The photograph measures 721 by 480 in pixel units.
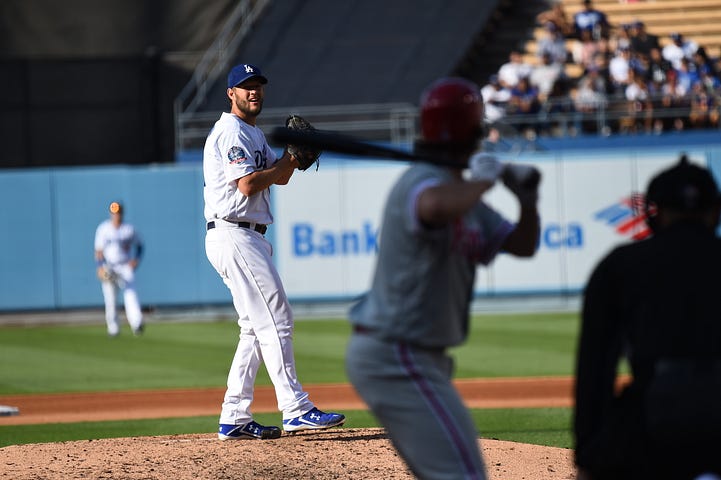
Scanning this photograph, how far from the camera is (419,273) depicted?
157 inches

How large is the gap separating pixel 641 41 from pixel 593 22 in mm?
1002

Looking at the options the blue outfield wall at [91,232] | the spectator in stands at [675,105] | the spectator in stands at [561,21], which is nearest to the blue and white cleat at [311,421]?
the blue outfield wall at [91,232]

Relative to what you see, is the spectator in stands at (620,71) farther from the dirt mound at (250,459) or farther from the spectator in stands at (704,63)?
the dirt mound at (250,459)

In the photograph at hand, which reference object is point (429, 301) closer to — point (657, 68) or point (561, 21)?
point (657, 68)

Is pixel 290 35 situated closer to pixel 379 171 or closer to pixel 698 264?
pixel 379 171

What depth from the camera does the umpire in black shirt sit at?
3.47 metres

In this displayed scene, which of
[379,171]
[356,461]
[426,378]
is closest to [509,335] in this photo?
[379,171]

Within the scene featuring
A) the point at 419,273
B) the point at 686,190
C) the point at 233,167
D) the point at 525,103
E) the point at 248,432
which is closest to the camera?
the point at 686,190

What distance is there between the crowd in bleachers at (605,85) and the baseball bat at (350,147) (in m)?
16.5

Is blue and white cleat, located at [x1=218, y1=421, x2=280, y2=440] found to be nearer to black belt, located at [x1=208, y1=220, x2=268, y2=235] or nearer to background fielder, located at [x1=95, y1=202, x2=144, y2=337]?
black belt, located at [x1=208, y1=220, x2=268, y2=235]

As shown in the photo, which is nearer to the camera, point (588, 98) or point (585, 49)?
point (588, 98)

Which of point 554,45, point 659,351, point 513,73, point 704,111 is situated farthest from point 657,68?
point 659,351

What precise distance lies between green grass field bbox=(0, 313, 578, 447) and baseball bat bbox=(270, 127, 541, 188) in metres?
4.54

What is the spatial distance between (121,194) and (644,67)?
9.83 m
